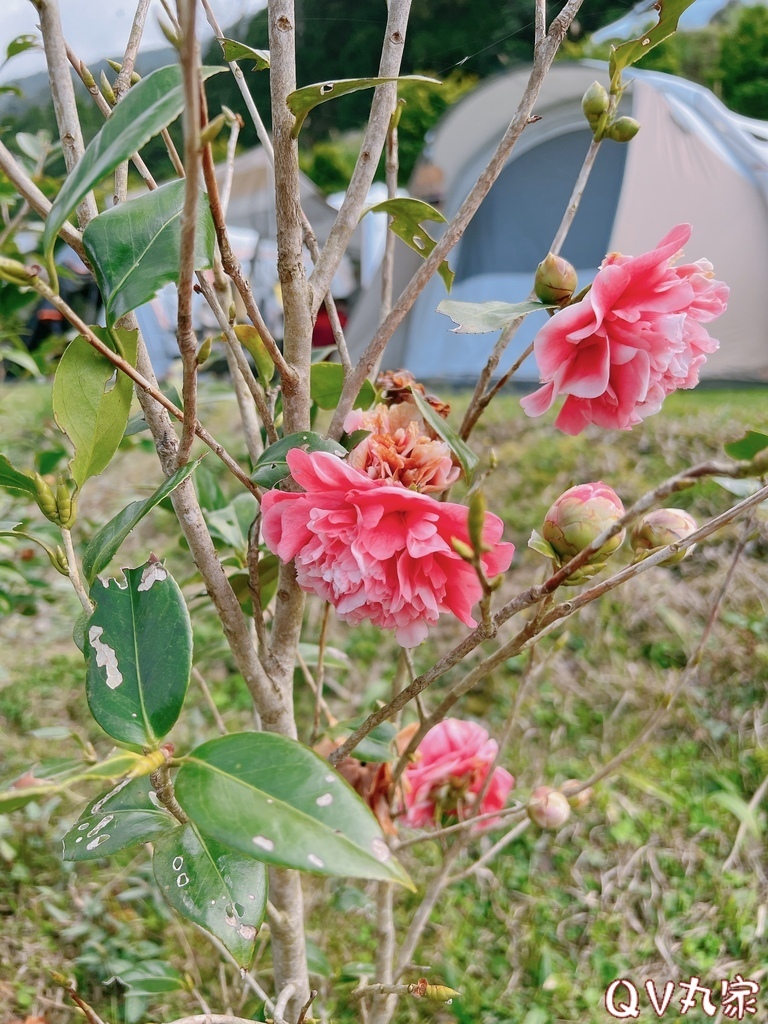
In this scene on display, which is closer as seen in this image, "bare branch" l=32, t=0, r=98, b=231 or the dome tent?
"bare branch" l=32, t=0, r=98, b=231

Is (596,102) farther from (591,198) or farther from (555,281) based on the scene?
(591,198)

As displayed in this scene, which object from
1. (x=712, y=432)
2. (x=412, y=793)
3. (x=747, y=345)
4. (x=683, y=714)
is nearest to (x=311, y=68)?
(x=412, y=793)

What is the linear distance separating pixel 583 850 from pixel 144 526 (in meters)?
1.54

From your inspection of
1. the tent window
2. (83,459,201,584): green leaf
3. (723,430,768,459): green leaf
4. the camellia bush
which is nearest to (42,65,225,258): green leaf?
the camellia bush

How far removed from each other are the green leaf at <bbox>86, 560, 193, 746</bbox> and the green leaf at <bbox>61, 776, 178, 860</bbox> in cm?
3

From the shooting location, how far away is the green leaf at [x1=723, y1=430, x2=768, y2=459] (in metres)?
0.40

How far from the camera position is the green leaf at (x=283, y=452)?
0.39 meters

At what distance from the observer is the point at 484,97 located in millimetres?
3283

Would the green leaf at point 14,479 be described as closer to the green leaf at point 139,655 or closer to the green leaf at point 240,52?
the green leaf at point 139,655

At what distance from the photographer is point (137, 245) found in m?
0.35

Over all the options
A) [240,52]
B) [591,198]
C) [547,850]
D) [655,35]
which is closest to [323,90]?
[240,52]

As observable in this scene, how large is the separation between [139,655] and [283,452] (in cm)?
13

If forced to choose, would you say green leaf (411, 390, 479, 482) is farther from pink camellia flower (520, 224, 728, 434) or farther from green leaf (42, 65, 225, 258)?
green leaf (42, 65, 225, 258)

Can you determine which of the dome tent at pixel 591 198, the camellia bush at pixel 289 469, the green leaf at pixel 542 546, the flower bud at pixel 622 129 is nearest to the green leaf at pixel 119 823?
the camellia bush at pixel 289 469
